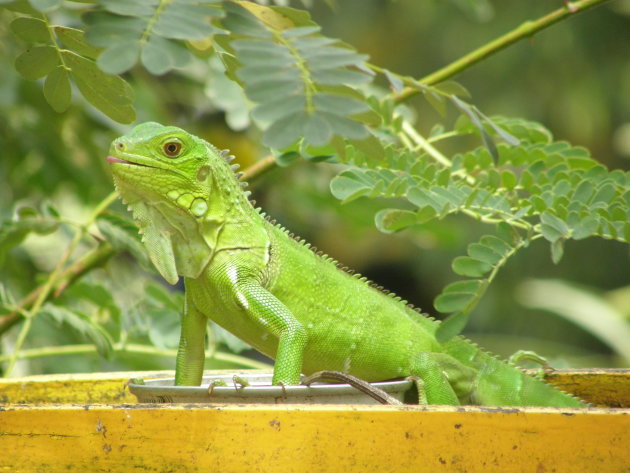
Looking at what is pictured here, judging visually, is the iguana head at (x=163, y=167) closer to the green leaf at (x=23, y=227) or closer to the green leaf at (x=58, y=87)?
the green leaf at (x=58, y=87)

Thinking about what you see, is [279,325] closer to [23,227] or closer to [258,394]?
[258,394]

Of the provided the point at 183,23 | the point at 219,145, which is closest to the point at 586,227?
the point at 183,23

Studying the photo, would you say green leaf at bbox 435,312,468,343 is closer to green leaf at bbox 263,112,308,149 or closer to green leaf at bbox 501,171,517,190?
green leaf at bbox 501,171,517,190

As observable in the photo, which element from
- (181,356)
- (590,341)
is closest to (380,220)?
(181,356)

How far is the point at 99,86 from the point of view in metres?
1.74

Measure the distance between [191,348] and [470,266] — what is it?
0.67 metres

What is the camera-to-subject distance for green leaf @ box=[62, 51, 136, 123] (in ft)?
5.63

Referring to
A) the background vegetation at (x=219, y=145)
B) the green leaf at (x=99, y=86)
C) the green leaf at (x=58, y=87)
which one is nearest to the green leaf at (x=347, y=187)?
the background vegetation at (x=219, y=145)

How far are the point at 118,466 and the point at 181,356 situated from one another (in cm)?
76

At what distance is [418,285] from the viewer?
1744cm

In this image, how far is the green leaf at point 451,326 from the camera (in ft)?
6.44

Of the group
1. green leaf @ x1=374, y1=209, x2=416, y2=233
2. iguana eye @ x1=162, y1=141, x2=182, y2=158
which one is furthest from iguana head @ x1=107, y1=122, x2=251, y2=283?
green leaf @ x1=374, y1=209, x2=416, y2=233

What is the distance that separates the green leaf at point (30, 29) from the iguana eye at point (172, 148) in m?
0.37

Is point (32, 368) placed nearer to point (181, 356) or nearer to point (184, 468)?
point (181, 356)
